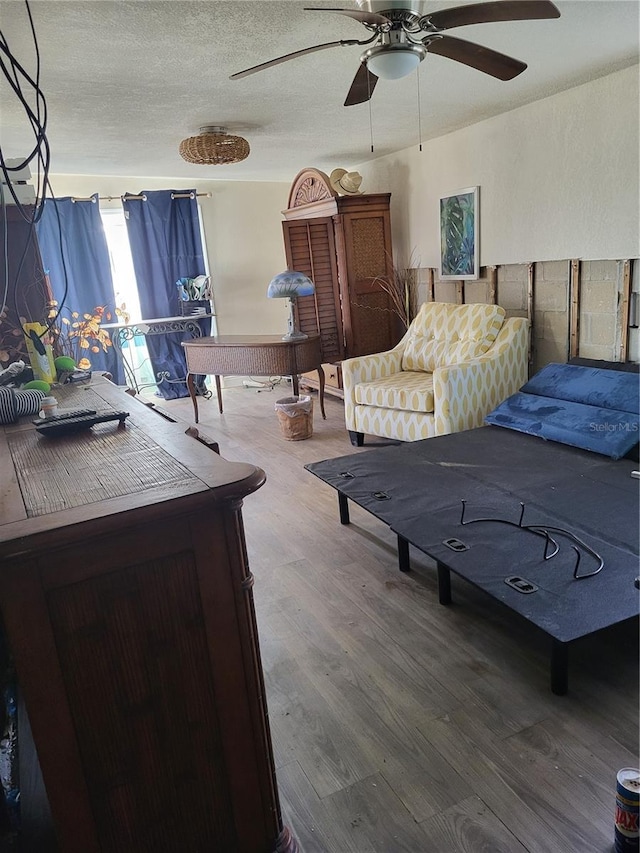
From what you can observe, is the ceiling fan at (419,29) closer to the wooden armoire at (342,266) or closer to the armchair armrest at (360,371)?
the armchair armrest at (360,371)

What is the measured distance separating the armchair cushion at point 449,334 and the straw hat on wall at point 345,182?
129 centimetres

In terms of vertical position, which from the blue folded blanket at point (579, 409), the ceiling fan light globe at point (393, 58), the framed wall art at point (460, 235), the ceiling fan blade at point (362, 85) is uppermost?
the ceiling fan blade at point (362, 85)

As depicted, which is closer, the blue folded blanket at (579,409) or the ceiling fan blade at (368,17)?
the ceiling fan blade at (368,17)

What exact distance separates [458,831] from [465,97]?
11.6 feet

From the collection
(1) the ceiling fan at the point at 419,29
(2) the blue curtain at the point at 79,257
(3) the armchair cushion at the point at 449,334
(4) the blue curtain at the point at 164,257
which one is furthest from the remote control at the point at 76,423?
(4) the blue curtain at the point at 164,257

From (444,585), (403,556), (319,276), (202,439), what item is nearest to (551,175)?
(319,276)

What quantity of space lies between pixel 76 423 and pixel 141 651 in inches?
27.0

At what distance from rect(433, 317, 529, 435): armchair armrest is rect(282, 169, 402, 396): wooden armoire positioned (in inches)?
58.0

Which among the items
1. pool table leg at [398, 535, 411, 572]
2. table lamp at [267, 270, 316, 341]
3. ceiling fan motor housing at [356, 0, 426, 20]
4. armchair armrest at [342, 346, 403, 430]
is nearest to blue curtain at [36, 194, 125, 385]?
table lamp at [267, 270, 316, 341]

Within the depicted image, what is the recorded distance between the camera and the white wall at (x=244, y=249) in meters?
6.14

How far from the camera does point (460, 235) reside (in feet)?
14.6

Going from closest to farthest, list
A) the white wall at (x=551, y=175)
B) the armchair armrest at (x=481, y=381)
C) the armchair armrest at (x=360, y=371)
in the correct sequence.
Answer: the white wall at (x=551, y=175) → the armchair armrest at (x=481, y=381) → the armchair armrest at (x=360, y=371)

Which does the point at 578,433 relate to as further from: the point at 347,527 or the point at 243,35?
the point at 243,35

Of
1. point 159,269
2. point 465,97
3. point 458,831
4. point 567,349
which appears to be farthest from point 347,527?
point 159,269
